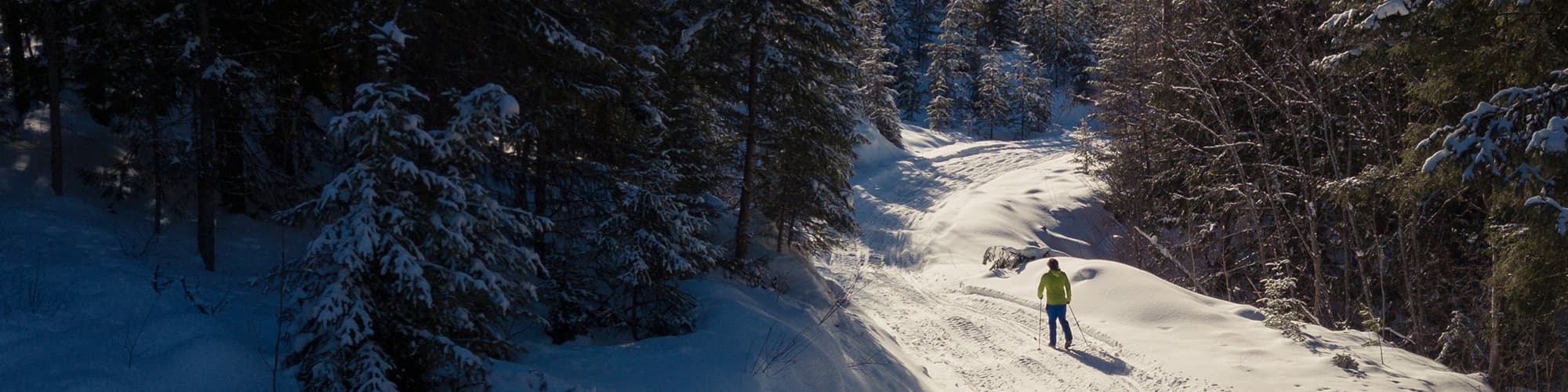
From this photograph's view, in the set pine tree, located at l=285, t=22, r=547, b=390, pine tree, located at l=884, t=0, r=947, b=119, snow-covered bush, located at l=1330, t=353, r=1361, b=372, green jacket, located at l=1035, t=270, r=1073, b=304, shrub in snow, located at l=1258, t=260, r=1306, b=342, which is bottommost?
snow-covered bush, located at l=1330, t=353, r=1361, b=372

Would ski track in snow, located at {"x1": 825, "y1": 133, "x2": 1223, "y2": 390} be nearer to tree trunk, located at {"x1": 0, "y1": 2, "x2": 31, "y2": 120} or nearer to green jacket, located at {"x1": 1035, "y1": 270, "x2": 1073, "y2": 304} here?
green jacket, located at {"x1": 1035, "y1": 270, "x2": 1073, "y2": 304}

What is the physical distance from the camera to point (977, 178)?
35562 millimetres

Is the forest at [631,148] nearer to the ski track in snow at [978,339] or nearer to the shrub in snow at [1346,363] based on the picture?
the shrub in snow at [1346,363]

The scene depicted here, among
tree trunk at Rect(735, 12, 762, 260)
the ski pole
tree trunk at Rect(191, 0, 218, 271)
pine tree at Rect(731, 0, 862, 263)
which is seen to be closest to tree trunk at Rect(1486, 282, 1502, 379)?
the ski pole

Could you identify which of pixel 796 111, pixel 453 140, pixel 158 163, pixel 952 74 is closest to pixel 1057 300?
pixel 796 111

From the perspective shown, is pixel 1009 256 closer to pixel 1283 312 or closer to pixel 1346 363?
pixel 1283 312

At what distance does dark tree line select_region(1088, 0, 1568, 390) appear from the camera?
8.82 meters

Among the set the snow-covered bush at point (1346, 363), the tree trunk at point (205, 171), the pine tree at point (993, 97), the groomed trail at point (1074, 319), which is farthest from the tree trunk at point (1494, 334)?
the pine tree at point (993, 97)

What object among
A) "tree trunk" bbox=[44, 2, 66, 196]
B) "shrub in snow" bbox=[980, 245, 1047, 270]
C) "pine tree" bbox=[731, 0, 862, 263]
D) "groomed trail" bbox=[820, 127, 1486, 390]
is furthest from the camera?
"shrub in snow" bbox=[980, 245, 1047, 270]

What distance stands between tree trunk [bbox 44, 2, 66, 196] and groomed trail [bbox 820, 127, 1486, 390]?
11.9m

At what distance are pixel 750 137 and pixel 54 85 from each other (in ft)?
31.8

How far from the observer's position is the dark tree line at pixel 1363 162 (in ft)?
28.9

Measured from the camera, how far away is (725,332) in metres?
8.98

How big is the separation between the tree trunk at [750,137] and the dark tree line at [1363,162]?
27.6 feet
